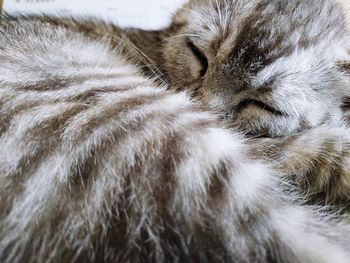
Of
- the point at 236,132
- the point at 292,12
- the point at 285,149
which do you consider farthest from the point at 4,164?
the point at 292,12

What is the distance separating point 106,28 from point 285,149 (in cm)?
76

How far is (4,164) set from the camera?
2.43ft

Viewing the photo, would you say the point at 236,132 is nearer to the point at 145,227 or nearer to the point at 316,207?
the point at 316,207

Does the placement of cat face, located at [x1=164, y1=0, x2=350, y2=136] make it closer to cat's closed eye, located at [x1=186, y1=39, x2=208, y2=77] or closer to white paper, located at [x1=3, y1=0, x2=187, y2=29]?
cat's closed eye, located at [x1=186, y1=39, x2=208, y2=77]

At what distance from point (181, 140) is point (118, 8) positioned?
111cm

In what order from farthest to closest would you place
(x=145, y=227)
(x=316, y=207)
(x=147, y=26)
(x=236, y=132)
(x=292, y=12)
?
(x=147, y=26) < (x=292, y=12) < (x=236, y=132) < (x=316, y=207) < (x=145, y=227)

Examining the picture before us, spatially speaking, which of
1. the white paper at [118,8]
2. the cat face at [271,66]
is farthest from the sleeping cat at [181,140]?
the white paper at [118,8]

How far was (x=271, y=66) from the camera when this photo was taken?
3.34ft

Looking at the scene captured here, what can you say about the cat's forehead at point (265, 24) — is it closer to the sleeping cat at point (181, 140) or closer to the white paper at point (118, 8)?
the sleeping cat at point (181, 140)

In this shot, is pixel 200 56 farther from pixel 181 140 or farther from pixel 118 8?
pixel 118 8

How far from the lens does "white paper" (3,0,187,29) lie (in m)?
1.68

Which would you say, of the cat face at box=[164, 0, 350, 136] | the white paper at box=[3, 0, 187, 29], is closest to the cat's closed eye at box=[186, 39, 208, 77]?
the cat face at box=[164, 0, 350, 136]

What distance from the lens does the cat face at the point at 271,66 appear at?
102 cm

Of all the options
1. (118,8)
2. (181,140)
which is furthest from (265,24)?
(118,8)
